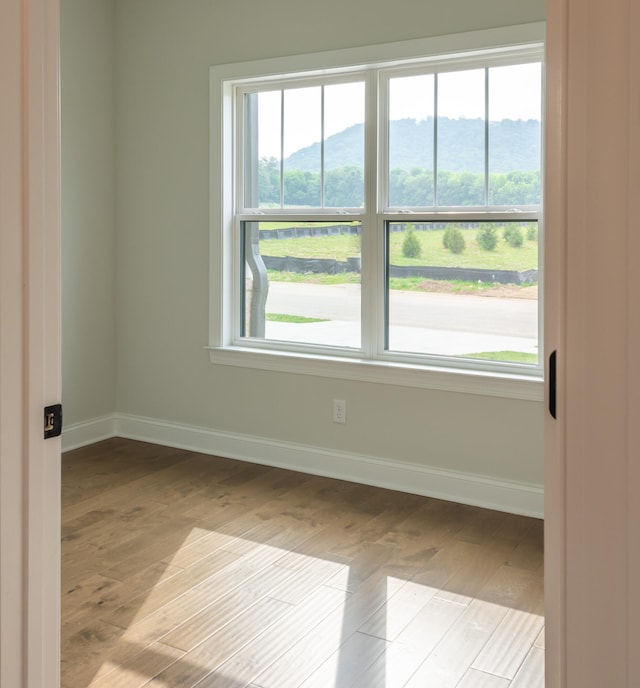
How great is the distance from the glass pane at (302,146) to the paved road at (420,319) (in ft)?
1.67

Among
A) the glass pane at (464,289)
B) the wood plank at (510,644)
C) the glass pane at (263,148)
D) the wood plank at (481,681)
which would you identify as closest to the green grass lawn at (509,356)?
the glass pane at (464,289)

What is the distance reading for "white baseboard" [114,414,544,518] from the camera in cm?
373

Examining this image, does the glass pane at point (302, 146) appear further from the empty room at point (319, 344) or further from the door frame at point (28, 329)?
the door frame at point (28, 329)

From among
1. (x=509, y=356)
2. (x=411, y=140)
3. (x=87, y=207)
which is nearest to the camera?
(x=509, y=356)

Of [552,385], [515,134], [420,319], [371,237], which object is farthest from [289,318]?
[552,385]

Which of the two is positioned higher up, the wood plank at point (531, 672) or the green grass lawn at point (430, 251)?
the green grass lawn at point (430, 251)

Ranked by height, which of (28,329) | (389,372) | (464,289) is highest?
(464,289)

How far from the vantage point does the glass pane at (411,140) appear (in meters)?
3.88

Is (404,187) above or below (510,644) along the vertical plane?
above

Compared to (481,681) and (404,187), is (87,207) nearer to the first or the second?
(404,187)

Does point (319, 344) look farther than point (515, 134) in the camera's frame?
Yes

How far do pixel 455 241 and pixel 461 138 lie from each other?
1.65 feet

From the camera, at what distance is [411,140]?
394 cm

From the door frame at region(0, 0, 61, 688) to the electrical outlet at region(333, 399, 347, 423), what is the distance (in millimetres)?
2929
